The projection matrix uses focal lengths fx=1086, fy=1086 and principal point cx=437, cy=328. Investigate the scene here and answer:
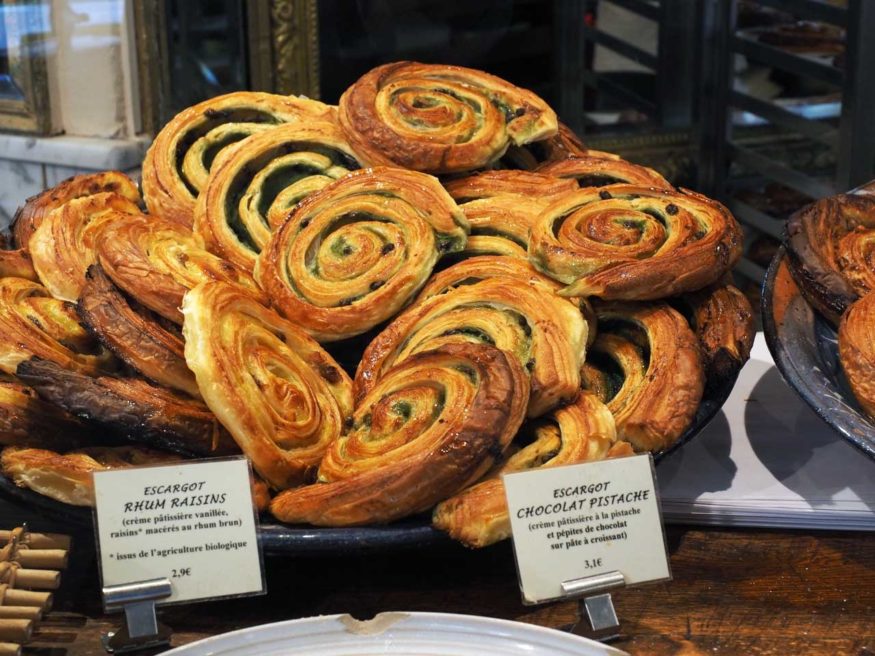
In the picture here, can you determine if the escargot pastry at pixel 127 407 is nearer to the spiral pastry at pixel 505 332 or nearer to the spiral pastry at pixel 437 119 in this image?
the spiral pastry at pixel 505 332

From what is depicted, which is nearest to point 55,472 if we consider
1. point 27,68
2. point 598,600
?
point 598,600

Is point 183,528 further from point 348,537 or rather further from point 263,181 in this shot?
point 263,181

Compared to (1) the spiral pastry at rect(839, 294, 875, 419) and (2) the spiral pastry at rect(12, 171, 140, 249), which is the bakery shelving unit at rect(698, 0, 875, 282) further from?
(2) the spiral pastry at rect(12, 171, 140, 249)

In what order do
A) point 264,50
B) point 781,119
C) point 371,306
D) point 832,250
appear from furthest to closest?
point 781,119, point 264,50, point 832,250, point 371,306

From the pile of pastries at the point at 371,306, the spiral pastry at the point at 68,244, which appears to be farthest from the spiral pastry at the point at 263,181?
the spiral pastry at the point at 68,244

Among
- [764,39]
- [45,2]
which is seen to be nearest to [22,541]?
[45,2]

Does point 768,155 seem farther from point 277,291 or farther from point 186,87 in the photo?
point 277,291

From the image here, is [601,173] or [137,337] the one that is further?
[601,173]

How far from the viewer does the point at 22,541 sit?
4.40 ft

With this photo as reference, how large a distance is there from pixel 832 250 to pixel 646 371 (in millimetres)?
401

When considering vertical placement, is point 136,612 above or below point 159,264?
below

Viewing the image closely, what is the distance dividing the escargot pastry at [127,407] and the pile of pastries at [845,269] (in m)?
0.85

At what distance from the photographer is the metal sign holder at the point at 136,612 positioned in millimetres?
1197

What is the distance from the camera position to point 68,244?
1.66m
